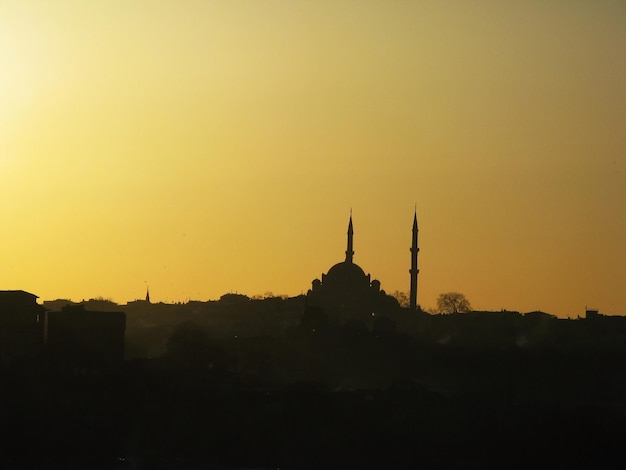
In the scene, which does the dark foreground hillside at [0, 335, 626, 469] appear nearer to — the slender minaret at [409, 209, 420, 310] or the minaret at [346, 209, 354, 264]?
the slender minaret at [409, 209, 420, 310]

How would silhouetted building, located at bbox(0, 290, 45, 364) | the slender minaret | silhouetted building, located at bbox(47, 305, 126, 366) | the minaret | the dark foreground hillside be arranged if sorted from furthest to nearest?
1. the minaret
2. the slender minaret
3. silhouetted building, located at bbox(47, 305, 126, 366)
4. silhouetted building, located at bbox(0, 290, 45, 364)
5. the dark foreground hillside

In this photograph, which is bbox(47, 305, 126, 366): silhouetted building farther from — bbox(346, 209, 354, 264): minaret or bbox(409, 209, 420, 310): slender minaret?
bbox(346, 209, 354, 264): minaret

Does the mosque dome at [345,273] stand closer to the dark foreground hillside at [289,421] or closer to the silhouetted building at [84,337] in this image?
the dark foreground hillside at [289,421]

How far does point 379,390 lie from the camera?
316 ft

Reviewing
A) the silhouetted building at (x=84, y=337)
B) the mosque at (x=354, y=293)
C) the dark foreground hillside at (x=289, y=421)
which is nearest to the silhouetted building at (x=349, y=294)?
the mosque at (x=354, y=293)

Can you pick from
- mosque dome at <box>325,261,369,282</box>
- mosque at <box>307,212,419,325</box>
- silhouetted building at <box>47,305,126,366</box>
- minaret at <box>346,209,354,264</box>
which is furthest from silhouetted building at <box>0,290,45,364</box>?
minaret at <box>346,209,354,264</box>

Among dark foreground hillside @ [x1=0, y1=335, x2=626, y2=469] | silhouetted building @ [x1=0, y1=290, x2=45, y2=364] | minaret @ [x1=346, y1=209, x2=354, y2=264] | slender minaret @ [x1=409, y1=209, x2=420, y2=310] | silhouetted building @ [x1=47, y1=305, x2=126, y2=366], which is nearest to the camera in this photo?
dark foreground hillside @ [x1=0, y1=335, x2=626, y2=469]

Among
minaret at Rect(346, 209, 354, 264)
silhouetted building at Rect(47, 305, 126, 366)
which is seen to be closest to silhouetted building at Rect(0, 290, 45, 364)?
silhouetted building at Rect(47, 305, 126, 366)

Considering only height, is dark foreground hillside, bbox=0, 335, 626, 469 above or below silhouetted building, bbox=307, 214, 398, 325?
below

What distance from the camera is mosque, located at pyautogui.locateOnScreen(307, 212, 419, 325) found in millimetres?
154875

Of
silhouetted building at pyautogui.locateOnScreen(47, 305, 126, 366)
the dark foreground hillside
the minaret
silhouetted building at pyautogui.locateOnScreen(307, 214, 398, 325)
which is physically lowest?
the dark foreground hillside

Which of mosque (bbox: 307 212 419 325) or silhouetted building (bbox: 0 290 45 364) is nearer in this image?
silhouetted building (bbox: 0 290 45 364)

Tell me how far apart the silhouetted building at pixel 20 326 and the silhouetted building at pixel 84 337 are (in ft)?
2.46

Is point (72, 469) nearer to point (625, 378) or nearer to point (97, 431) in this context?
point (97, 431)
